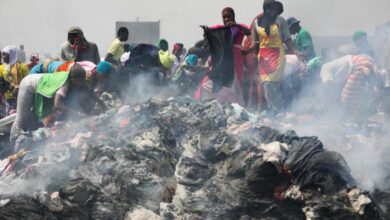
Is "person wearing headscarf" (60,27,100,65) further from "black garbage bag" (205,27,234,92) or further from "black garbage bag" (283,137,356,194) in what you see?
"black garbage bag" (283,137,356,194)

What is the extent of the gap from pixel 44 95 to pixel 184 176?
6.79ft

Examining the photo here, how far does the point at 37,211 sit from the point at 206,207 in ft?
4.58

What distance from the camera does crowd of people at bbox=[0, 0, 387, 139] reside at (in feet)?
18.3

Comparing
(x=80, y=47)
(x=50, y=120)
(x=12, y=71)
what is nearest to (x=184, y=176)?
(x=50, y=120)

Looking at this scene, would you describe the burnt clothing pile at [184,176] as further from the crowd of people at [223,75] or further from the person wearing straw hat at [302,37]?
the person wearing straw hat at [302,37]

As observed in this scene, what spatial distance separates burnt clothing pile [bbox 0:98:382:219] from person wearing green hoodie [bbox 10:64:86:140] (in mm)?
515

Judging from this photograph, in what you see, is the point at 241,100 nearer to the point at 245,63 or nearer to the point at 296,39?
the point at 245,63

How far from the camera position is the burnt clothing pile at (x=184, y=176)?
12.4 ft

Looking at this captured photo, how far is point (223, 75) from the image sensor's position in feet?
20.5

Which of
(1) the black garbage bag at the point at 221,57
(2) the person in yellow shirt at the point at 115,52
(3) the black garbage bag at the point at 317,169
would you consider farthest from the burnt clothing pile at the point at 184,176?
(2) the person in yellow shirt at the point at 115,52

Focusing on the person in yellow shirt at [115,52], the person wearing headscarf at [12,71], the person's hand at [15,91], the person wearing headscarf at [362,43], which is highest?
the person wearing headscarf at [362,43]

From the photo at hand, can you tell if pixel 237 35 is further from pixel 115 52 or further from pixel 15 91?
pixel 15 91

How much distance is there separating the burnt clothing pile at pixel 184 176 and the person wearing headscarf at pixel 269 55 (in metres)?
1.39

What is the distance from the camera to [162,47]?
30.4 feet
